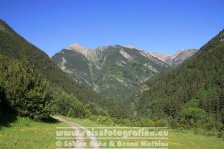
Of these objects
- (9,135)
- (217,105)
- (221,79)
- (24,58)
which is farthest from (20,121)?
(221,79)

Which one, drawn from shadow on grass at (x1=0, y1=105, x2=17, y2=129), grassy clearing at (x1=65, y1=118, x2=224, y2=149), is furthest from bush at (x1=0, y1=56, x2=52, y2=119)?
grassy clearing at (x1=65, y1=118, x2=224, y2=149)

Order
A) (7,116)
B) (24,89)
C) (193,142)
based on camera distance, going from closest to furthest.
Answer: (193,142) → (7,116) → (24,89)

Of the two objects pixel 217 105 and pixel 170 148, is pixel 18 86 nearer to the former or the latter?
pixel 170 148

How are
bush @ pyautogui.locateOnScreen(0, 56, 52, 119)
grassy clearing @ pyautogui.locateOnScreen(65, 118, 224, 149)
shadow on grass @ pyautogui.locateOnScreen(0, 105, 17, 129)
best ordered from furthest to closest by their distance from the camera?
bush @ pyautogui.locateOnScreen(0, 56, 52, 119), shadow on grass @ pyautogui.locateOnScreen(0, 105, 17, 129), grassy clearing @ pyautogui.locateOnScreen(65, 118, 224, 149)

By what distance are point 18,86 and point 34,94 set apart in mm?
3468

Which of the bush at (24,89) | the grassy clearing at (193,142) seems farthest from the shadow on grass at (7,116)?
the grassy clearing at (193,142)

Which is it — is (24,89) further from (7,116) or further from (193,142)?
(193,142)

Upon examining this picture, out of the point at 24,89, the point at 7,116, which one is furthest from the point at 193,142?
the point at 7,116

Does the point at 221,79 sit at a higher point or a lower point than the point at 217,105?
higher

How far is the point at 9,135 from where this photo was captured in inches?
1252

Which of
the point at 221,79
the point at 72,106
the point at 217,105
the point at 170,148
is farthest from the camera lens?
the point at 221,79

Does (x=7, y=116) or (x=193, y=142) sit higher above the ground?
(x=7, y=116)

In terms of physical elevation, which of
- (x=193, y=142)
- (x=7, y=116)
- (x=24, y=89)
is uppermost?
(x=24, y=89)

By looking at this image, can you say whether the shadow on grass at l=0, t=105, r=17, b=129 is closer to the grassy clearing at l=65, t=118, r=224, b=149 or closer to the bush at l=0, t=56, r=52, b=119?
the bush at l=0, t=56, r=52, b=119
